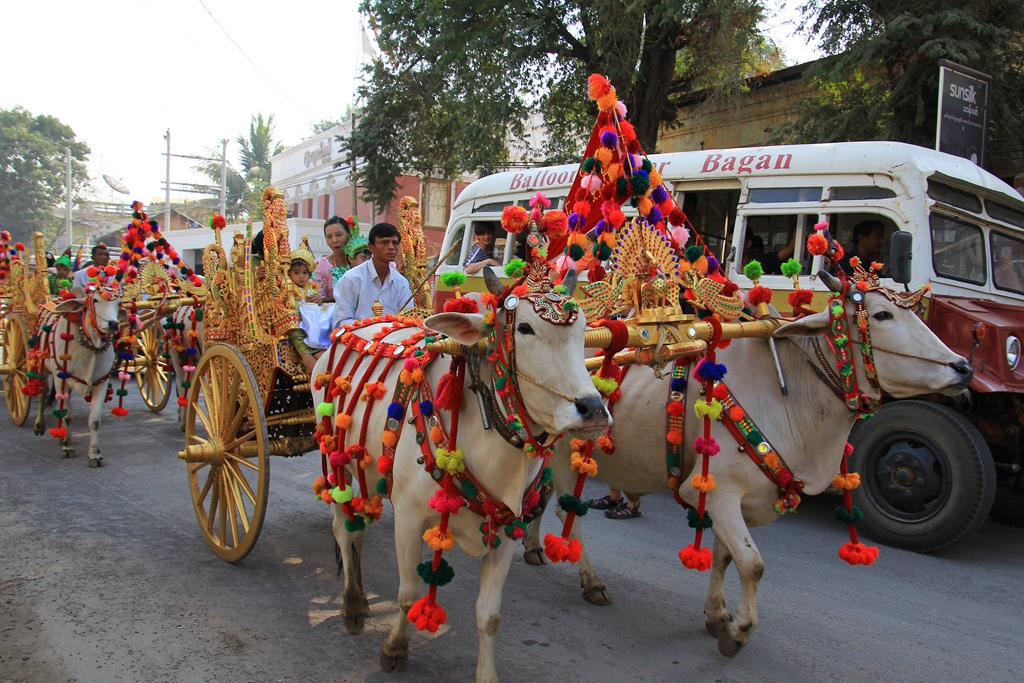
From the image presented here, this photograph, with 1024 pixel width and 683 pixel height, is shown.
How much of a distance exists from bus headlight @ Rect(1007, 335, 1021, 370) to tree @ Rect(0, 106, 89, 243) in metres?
48.6

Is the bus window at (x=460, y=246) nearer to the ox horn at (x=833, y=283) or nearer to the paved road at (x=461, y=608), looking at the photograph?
the paved road at (x=461, y=608)

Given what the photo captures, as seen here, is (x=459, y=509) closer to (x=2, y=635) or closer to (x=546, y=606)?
(x=546, y=606)

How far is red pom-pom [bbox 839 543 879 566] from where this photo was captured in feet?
11.5

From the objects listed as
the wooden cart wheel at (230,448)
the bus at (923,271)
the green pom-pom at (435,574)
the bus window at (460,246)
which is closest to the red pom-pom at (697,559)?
the green pom-pom at (435,574)

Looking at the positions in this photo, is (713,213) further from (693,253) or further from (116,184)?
(116,184)

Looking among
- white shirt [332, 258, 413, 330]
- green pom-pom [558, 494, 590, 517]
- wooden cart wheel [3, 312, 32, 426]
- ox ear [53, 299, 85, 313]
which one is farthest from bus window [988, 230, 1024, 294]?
wooden cart wheel [3, 312, 32, 426]

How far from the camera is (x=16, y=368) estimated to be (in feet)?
27.3

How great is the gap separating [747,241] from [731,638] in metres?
3.85

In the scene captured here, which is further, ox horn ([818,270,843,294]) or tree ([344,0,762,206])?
tree ([344,0,762,206])

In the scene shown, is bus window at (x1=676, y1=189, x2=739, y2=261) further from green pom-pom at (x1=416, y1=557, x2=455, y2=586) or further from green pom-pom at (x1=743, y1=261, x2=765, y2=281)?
green pom-pom at (x1=416, y1=557, x2=455, y2=586)

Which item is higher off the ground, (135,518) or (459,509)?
(459,509)

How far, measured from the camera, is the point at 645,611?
13.3 ft

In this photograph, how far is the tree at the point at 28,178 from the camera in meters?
42.7

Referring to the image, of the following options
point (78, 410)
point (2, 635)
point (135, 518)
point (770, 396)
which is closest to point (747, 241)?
point (770, 396)
